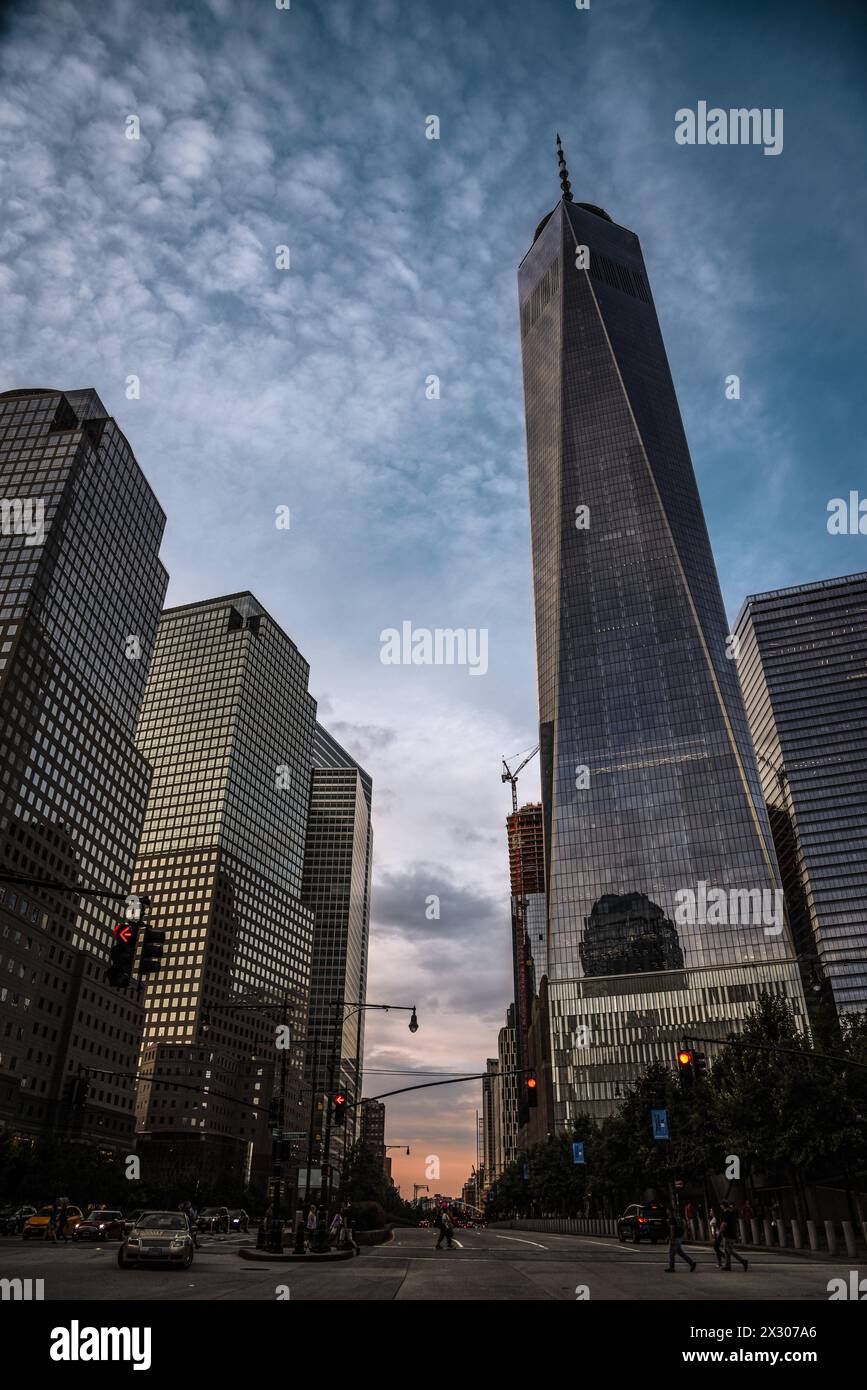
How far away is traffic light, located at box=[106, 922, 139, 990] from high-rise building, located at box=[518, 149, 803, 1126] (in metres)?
123

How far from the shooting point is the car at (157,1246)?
1022 inches

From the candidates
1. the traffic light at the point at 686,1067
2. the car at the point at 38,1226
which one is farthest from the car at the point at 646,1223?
the car at the point at 38,1226

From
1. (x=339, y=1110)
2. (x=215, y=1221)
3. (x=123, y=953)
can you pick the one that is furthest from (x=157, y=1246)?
(x=215, y=1221)

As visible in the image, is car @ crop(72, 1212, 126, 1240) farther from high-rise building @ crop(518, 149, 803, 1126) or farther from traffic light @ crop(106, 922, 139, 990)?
high-rise building @ crop(518, 149, 803, 1126)

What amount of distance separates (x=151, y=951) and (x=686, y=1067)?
19032 millimetres

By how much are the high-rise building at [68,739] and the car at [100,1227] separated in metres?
74.8

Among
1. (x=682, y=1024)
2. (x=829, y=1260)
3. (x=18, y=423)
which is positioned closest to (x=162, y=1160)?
(x=682, y=1024)

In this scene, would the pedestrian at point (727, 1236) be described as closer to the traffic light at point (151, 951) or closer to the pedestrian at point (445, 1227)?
the pedestrian at point (445, 1227)

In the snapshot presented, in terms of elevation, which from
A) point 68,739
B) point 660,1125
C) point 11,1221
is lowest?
point 11,1221

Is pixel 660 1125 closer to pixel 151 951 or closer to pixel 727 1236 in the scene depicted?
pixel 727 1236

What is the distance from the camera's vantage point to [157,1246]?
86.0 feet

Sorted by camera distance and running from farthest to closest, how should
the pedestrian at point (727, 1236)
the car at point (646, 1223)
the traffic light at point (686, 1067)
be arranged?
1. the car at point (646, 1223)
2. the traffic light at point (686, 1067)
3. the pedestrian at point (727, 1236)

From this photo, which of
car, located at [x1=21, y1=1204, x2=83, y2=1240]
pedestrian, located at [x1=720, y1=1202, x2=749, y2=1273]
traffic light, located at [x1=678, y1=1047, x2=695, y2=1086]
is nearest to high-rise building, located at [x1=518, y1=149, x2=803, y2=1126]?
pedestrian, located at [x1=720, y1=1202, x2=749, y2=1273]
